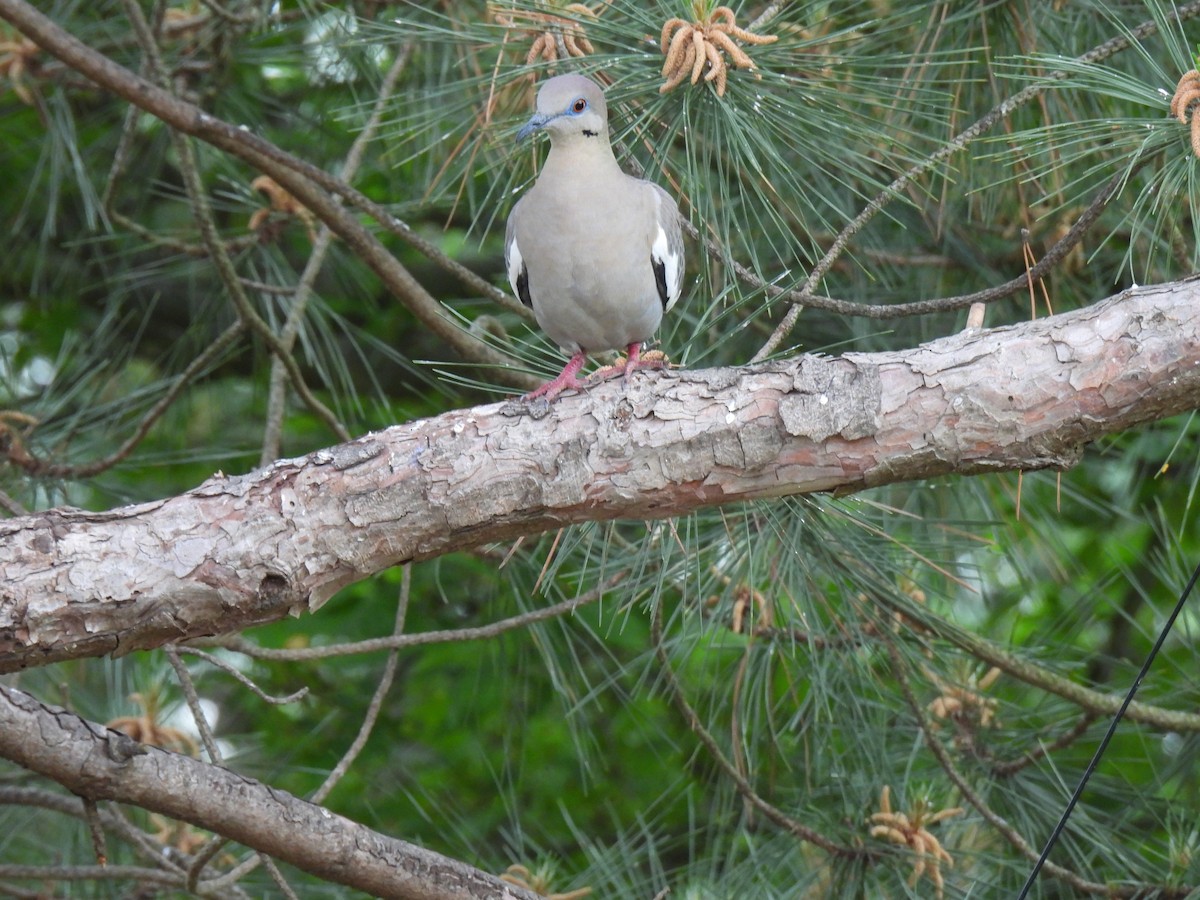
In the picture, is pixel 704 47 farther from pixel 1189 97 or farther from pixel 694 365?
pixel 1189 97

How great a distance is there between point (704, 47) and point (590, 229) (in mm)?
439

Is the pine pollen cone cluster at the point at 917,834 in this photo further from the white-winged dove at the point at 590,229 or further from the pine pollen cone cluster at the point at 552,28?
the pine pollen cone cluster at the point at 552,28

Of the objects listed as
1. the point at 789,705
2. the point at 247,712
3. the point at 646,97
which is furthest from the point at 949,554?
the point at 247,712

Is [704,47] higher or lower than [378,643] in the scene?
higher

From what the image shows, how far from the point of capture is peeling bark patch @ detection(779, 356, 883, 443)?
158 cm

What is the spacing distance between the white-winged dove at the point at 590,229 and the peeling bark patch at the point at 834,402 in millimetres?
580

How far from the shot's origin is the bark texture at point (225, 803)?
1709mm

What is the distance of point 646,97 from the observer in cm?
211

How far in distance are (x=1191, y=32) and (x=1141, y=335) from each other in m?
1.72

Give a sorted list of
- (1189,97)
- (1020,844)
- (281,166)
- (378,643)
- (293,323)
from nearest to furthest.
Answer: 1. (1189,97)
2. (378,643)
3. (1020,844)
4. (281,166)
5. (293,323)

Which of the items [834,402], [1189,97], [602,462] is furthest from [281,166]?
[1189,97]

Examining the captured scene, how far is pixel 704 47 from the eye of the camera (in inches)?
72.4

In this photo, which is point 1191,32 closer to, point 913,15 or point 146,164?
point 913,15

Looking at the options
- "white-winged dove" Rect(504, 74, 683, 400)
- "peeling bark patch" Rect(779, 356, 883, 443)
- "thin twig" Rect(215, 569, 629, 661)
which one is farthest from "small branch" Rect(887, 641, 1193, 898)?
"peeling bark patch" Rect(779, 356, 883, 443)
